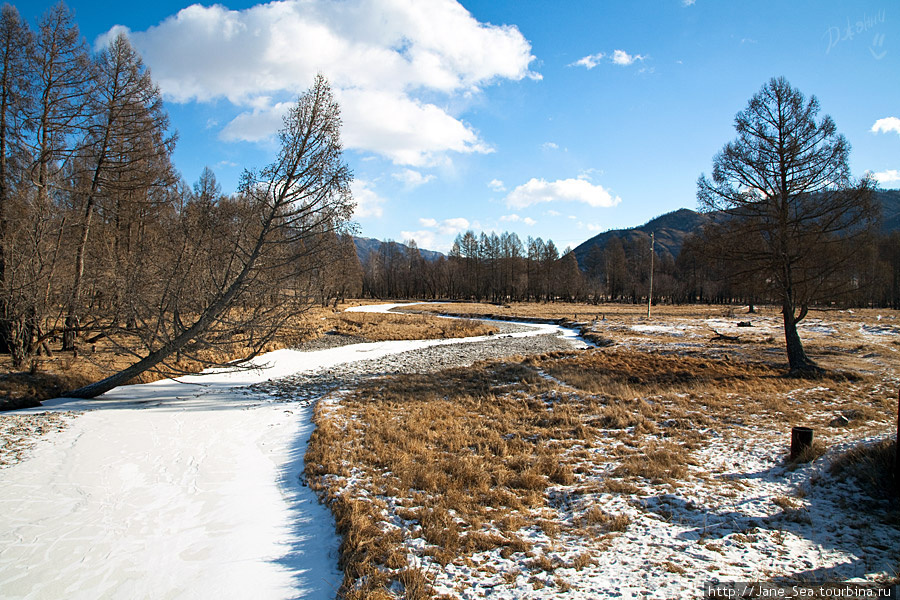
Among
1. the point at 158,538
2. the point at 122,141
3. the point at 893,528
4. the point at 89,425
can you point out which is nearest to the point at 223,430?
the point at 89,425

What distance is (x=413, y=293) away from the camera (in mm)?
105312

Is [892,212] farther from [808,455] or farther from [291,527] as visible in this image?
[291,527]

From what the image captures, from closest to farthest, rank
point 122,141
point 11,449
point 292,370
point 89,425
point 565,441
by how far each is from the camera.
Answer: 1. point 11,449
2. point 565,441
3. point 89,425
4. point 122,141
5. point 292,370

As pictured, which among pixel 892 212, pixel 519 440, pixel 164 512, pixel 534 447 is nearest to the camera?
pixel 164 512

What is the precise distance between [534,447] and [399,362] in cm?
1308

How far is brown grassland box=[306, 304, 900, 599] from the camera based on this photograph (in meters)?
4.84

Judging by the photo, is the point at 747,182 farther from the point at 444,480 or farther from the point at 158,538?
the point at 158,538

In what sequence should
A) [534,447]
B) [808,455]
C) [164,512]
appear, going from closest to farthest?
[164,512], [808,455], [534,447]

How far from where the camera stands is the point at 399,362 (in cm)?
2053

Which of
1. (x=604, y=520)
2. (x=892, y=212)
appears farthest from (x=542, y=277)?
(x=892, y=212)

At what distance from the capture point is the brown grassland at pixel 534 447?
4844 millimetres

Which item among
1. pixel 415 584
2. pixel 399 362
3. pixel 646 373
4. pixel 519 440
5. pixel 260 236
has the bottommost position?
pixel 399 362

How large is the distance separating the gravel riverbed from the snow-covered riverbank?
→ 3577 millimetres

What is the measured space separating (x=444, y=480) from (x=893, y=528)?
5.68 metres
